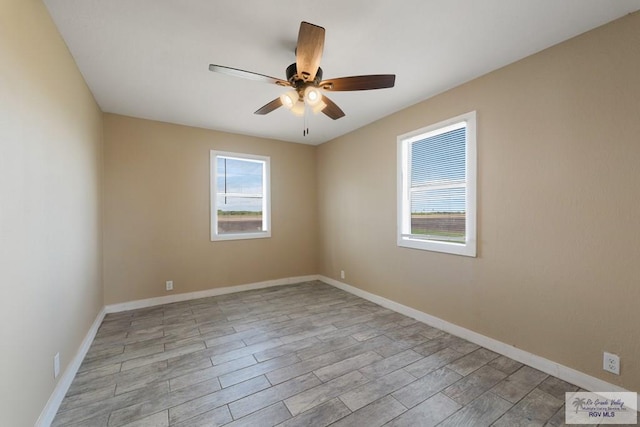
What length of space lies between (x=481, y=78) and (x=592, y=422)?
109 inches

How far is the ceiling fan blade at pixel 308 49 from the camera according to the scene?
154 cm

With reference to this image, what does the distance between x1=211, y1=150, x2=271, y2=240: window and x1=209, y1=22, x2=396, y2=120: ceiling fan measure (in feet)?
7.57

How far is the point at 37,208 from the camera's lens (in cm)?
158

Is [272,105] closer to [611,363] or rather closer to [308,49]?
[308,49]

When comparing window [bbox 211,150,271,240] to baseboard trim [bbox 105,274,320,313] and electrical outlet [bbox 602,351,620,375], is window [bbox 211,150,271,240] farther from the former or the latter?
electrical outlet [bbox 602,351,620,375]

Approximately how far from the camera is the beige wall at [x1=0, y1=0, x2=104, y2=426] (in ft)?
4.13

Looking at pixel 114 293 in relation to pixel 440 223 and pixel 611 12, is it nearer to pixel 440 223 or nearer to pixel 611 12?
pixel 440 223

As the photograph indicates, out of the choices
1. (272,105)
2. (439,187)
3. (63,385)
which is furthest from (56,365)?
(439,187)

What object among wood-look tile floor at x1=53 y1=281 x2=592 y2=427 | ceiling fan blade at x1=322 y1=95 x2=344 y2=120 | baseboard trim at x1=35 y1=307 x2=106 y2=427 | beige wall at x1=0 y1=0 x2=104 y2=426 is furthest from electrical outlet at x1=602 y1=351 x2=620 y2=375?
baseboard trim at x1=35 y1=307 x2=106 y2=427

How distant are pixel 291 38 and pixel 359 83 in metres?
0.63

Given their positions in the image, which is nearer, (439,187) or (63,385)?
(63,385)

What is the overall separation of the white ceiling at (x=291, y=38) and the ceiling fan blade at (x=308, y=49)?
29 cm

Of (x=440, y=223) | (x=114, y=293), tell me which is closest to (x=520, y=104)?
(x=440, y=223)

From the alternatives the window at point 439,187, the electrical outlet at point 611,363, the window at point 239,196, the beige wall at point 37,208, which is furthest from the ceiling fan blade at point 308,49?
the electrical outlet at point 611,363
